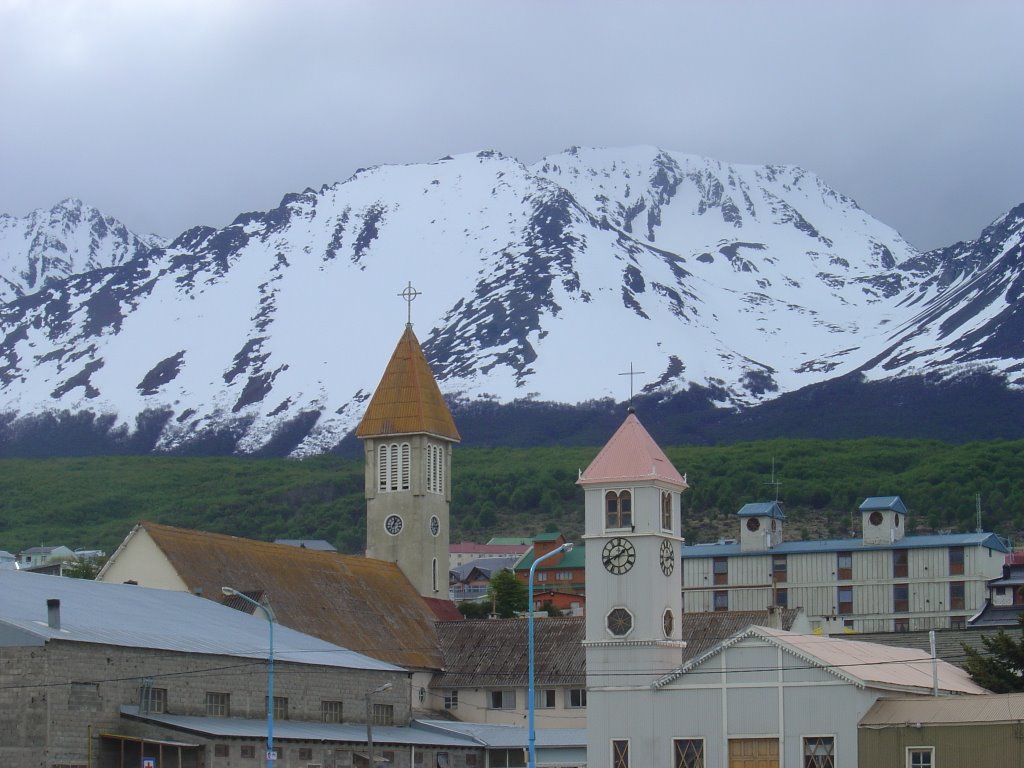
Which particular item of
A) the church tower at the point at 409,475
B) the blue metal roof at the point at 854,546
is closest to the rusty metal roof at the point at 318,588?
the church tower at the point at 409,475

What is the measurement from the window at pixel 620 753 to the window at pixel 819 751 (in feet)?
20.8

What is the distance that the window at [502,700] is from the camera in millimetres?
81375

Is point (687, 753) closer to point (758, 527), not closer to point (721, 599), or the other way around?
point (721, 599)

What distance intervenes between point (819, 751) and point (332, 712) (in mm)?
19046

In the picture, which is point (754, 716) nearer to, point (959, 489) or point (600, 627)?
point (600, 627)

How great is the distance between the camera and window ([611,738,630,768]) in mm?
62219

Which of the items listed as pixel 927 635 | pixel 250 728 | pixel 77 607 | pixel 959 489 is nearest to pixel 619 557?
pixel 250 728

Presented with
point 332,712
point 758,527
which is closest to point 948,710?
point 332,712

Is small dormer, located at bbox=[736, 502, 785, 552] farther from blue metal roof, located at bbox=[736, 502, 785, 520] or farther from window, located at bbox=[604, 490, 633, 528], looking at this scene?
window, located at bbox=[604, 490, 633, 528]

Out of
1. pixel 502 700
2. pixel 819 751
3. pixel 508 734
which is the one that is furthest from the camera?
pixel 502 700

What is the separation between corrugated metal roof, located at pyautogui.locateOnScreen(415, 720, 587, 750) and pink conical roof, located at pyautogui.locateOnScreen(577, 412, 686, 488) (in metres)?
13.6

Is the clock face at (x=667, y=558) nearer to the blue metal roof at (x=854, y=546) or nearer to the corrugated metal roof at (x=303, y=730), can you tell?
the corrugated metal roof at (x=303, y=730)

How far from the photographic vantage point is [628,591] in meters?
63.7

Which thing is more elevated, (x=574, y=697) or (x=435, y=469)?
(x=435, y=469)
